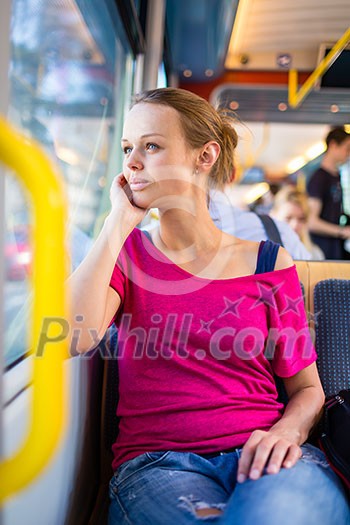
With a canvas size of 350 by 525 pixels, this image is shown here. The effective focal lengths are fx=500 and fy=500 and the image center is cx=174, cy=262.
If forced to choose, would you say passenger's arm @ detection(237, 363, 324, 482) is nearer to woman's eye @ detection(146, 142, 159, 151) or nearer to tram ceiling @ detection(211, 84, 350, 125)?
woman's eye @ detection(146, 142, 159, 151)

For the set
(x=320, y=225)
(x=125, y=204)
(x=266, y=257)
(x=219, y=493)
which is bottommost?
(x=219, y=493)

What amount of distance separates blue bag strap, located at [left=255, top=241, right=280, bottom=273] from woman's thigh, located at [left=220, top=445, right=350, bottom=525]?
1.68 feet

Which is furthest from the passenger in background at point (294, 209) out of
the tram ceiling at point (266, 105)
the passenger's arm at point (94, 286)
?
the passenger's arm at point (94, 286)

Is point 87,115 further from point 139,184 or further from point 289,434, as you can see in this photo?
point 289,434

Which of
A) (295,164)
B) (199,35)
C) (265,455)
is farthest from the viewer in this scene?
(295,164)

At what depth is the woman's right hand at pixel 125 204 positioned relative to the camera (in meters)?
1.27

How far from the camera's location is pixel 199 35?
4449 mm

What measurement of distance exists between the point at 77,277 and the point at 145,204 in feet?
0.90

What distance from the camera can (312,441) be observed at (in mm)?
1314

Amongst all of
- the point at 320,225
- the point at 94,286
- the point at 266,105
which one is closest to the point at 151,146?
the point at 94,286

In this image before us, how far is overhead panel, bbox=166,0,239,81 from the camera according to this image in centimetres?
385

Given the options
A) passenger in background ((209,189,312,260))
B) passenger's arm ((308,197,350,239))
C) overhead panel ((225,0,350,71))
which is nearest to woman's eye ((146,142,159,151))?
passenger in background ((209,189,312,260))

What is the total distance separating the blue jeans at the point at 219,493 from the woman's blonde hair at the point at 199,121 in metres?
0.80

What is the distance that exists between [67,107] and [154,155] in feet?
2.81
